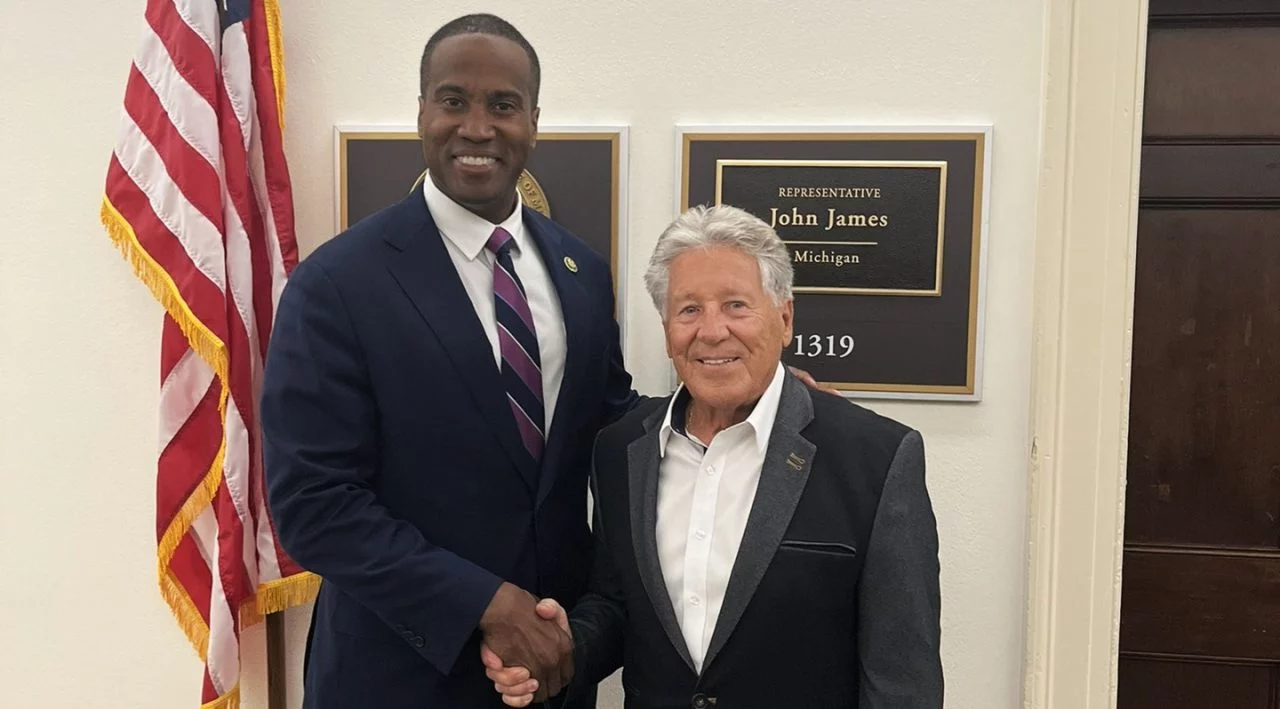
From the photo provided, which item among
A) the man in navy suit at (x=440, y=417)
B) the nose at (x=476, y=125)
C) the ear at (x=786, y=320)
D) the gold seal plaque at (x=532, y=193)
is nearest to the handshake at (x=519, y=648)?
the man in navy suit at (x=440, y=417)

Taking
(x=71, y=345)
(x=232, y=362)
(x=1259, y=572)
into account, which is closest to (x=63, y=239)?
(x=71, y=345)

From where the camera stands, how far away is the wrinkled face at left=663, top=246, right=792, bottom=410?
117 centimetres

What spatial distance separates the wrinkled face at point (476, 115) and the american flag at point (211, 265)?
1.86ft

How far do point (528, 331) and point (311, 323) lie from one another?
319mm

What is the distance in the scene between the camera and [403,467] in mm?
1273

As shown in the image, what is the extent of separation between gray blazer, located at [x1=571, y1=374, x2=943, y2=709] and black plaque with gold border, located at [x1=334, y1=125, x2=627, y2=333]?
2.09 ft

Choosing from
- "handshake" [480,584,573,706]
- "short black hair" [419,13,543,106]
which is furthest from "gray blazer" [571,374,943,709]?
"short black hair" [419,13,543,106]

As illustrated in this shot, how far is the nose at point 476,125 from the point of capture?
1272mm

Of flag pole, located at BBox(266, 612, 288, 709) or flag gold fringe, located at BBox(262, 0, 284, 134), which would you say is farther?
flag pole, located at BBox(266, 612, 288, 709)

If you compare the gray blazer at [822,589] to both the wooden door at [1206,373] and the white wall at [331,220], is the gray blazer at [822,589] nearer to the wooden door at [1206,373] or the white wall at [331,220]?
the white wall at [331,220]

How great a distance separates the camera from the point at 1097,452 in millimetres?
1601

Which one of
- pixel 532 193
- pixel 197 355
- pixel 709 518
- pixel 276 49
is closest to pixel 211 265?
pixel 197 355

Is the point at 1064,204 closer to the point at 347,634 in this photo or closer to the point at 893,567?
the point at 893,567

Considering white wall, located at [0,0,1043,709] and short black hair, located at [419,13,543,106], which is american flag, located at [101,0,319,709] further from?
short black hair, located at [419,13,543,106]
